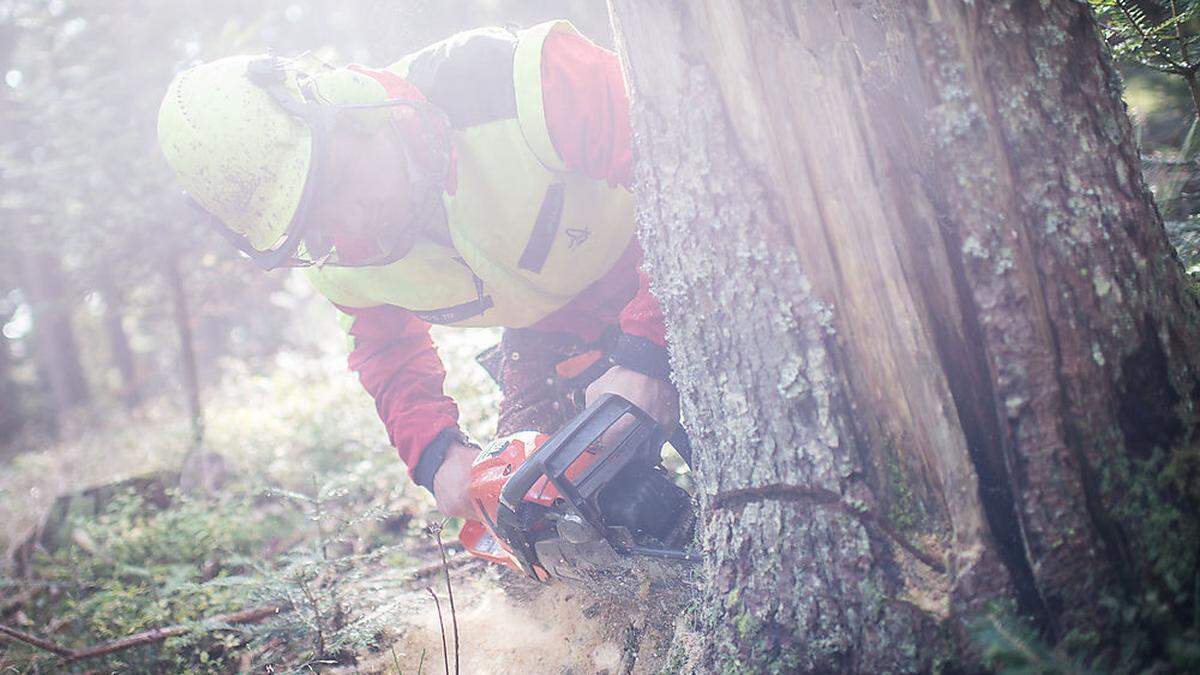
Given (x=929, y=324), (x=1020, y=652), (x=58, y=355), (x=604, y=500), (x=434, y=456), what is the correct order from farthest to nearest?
(x=58, y=355) → (x=434, y=456) → (x=604, y=500) → (x=929, y=324) → (x=1020, y=652)

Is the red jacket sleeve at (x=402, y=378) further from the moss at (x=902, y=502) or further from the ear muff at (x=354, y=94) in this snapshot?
the moss at (x=902, y=502)

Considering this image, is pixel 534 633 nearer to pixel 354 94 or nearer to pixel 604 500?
pixel 604 500

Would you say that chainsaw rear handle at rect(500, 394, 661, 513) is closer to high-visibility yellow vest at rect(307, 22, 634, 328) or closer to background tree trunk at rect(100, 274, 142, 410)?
high-visibility yellow vest at rect(307, 22, 634, 328)

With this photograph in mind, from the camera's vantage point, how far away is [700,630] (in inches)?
76.0

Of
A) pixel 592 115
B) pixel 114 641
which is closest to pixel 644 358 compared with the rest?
pixel 592 115

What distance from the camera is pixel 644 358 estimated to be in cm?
239

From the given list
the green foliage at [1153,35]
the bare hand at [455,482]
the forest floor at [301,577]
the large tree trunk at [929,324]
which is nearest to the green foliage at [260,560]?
the forest floor at [301,577]

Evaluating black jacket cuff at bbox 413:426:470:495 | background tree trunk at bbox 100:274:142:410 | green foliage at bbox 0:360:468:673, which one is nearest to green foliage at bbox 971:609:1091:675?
green foliage at bbox 0:360:468:673

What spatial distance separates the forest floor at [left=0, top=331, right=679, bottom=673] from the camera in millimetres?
2773

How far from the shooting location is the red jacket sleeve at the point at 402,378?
3.22 m

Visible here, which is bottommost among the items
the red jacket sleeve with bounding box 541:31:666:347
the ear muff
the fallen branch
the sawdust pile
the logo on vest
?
the sawdust pile

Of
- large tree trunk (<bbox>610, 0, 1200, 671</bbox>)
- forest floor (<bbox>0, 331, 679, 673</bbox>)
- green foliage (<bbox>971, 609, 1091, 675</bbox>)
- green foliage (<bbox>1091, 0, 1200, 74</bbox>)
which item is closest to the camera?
green foliage (<bbox>971, 609, 1091, 675</bbox>)

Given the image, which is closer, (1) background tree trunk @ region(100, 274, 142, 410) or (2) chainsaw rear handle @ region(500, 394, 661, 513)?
(2) chainsaw rear handle @ region(500, 394, 661, 513)

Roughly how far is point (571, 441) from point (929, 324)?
3.49ft
